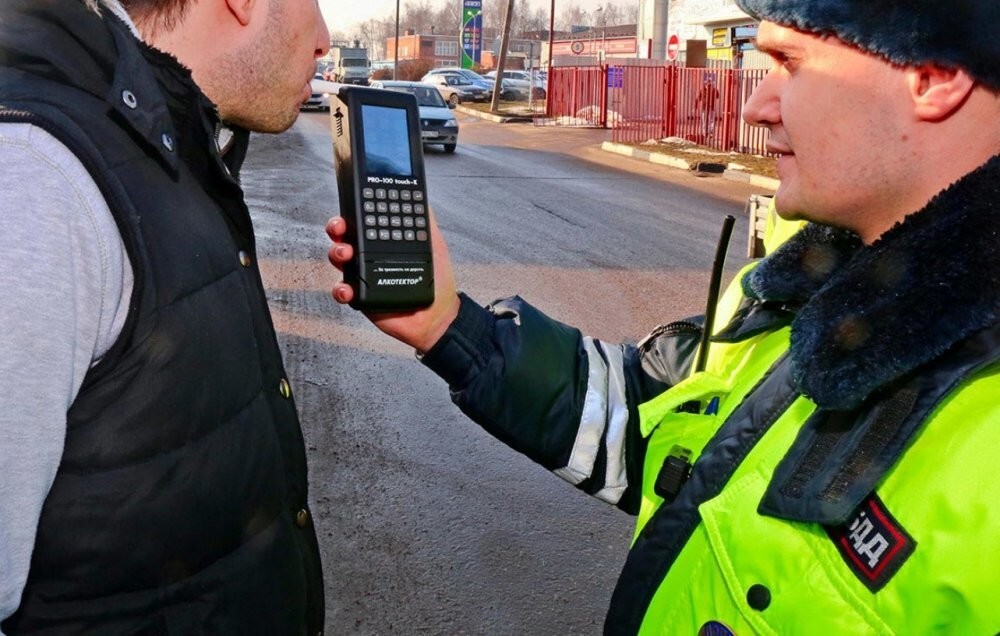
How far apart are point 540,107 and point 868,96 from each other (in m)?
37.2

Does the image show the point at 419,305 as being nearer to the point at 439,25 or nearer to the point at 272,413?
the point at 272,413

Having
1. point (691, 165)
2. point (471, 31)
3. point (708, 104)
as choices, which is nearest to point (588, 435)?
point (691, 165)

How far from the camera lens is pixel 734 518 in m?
1.49

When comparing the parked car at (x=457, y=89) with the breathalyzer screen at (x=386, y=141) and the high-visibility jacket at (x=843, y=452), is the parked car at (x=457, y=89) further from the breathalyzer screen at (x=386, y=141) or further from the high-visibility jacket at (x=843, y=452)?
the high-visibility jacket at (x=843, y=452)

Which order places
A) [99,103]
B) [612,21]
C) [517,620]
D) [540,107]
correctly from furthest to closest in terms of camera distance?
[612,21], [540,107], [517,620], [99,103]

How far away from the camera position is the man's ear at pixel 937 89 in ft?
4.68

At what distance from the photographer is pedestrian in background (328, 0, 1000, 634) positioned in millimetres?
1274

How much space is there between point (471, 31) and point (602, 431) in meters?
52.7

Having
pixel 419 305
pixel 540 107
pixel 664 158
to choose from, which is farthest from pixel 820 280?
pixel 540 107

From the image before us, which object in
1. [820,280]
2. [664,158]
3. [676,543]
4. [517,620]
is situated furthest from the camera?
[664,158]

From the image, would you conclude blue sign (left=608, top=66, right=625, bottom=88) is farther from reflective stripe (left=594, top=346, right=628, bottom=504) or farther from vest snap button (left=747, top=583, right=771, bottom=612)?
vest snap button (left=747, top=583, right=771, bottom=612)

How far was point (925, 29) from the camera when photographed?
140cm

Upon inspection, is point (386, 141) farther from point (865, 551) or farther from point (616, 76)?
point (616, 76)

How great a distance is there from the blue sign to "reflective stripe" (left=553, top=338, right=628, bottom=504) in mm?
24677
